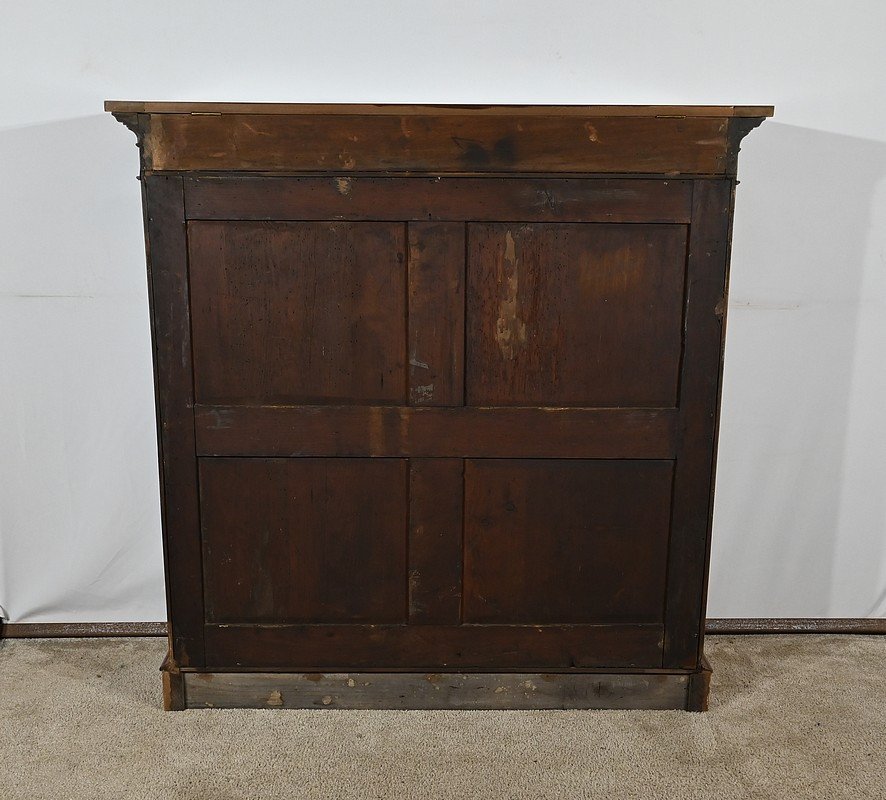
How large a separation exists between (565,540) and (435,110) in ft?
3.78

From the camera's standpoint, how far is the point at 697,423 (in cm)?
202

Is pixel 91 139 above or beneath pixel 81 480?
above

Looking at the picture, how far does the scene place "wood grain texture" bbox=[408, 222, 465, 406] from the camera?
1927 millimetres

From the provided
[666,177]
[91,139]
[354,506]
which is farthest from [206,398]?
[666,177]

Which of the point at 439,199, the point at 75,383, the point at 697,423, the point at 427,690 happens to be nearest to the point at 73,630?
the point at 75,383

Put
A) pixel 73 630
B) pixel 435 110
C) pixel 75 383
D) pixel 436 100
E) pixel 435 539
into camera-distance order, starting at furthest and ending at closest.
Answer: pixel 73 630, pixel 75 383, pixel 436 100, pixel 435 539, pixel 435 110

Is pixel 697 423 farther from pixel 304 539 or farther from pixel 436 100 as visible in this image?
pixel 436 100

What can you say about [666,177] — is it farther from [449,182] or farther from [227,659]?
[227,659]

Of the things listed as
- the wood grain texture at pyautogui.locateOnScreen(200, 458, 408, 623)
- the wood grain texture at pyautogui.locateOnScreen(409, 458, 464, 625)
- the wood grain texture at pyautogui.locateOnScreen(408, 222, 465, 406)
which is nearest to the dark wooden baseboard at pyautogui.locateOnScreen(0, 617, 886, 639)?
the wood grain texture at pyautogui.locateOnScreen(200, 458, 408, 623)

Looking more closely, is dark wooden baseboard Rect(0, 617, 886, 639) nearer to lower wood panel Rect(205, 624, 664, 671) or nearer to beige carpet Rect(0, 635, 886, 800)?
beige carpet Rect(0, 635, 886, 800)

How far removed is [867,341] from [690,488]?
2.95 ft

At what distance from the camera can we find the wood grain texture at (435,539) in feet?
6.72

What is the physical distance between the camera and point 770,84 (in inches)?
91.2

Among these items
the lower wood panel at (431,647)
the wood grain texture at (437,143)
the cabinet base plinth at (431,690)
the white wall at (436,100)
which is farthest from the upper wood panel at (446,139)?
the cabinet base plinth at (431,690)
